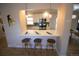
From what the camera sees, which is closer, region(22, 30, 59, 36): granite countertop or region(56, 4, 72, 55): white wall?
region(56, 4, 72, 55): white wall

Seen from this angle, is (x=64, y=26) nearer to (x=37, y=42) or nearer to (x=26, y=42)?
(x=37, y=42)

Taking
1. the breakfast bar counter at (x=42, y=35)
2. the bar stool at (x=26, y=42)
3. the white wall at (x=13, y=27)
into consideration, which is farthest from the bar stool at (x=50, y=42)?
the white wall at (x=13, y=27)

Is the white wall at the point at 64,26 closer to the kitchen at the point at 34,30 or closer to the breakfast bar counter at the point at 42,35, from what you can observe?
the kitchen at the point at 34,30

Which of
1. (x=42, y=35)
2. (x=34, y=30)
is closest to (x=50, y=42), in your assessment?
(x=42, y=35)

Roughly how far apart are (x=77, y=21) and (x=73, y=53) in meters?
0.54

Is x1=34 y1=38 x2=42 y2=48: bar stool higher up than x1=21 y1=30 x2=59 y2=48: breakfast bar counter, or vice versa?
x1=21 y1=30 x2=59 y2=48: breakfast bar counter

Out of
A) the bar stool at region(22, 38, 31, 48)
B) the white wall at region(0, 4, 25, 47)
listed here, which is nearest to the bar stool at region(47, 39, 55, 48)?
the bar stool at region(22, 38, 31, 48)

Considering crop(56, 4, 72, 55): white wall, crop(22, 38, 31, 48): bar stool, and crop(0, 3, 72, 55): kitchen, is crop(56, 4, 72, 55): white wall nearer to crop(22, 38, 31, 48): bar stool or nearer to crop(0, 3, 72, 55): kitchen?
crop(0, 3, 72, 55): kitchen

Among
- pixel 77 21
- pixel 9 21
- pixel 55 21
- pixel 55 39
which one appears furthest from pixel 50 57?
pixel 9 21

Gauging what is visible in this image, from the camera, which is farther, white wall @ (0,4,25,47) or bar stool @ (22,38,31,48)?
bar stool @ (22,38,31,48)

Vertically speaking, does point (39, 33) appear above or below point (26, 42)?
Result: above

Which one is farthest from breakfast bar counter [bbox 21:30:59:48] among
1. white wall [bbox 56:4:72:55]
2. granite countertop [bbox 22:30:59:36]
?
white wall [bbox 56:4:72:55]

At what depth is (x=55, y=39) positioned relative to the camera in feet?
6.89

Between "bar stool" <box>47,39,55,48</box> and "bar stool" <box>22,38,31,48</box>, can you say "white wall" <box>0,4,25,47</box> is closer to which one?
"bar stool" <box>22,38,31,48</box>
